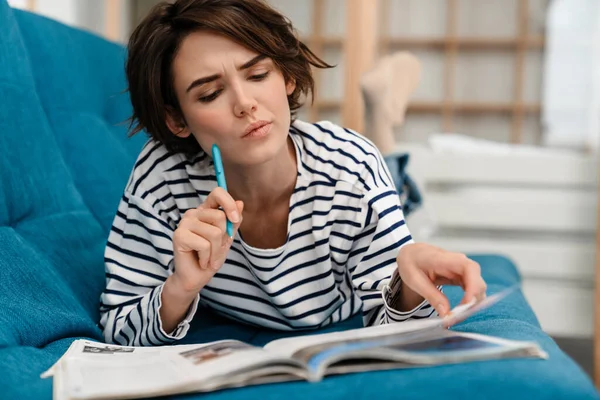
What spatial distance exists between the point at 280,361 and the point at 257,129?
45 cm

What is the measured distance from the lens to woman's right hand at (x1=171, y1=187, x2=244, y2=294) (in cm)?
93

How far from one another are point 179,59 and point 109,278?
15.2 inches

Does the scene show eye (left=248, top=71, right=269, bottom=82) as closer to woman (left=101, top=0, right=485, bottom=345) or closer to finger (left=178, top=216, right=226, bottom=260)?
woman (left=101, top=0, right=485, bottom=345)

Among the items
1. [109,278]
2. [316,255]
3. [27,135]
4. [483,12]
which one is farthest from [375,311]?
[483,12]

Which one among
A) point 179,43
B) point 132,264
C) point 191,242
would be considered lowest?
point 132,264

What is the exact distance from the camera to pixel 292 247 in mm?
1217

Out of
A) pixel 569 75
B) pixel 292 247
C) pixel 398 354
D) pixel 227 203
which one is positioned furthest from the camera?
pixel 569 75

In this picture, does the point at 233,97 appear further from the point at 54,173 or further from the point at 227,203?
the point at 54,173

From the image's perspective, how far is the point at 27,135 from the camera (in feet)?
4.26

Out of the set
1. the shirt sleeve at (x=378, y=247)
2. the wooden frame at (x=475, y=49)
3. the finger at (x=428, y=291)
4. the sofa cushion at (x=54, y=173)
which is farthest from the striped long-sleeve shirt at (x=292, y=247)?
the wooden frame at (x=475, y=49)

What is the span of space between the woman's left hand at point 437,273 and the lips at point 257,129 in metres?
0.30

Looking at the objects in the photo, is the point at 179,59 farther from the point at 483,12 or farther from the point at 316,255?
the point at 483,12

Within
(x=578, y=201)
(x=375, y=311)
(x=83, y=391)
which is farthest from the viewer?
(x=578, y=201)

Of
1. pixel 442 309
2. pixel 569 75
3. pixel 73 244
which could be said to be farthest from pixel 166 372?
pixel 569 75
